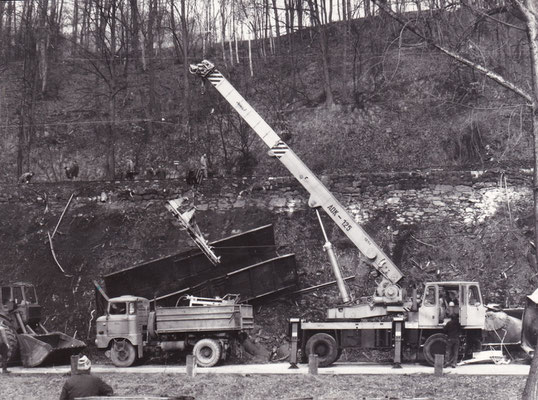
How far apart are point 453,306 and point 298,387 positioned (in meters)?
5.34

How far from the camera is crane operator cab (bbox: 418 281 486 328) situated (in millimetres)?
18391

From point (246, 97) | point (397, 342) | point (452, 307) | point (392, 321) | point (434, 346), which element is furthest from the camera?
point (246, 97)

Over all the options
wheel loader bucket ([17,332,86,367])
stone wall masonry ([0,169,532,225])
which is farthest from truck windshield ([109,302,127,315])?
stone wall masonry ([0,169,532,225])

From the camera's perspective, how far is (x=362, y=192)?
2662 cm

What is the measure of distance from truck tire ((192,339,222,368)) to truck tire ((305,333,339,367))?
2200 millimetres

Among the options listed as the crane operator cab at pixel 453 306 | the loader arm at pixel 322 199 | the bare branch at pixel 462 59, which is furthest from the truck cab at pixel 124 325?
the bare branch at pixel 462 59

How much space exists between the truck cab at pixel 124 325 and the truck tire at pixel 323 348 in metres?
4.43

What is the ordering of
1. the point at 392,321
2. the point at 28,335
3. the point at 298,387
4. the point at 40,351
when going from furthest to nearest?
the point at 28,335, the point at 40,351, the point at 392,321, the point at 298,387

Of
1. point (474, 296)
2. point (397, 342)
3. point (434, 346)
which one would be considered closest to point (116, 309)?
point (397, 342)

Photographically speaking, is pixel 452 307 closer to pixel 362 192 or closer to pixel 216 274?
pixel 216 274

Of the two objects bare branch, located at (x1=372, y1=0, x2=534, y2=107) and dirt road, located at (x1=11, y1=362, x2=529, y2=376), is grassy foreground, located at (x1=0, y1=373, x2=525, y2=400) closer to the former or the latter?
dirt road, located at (x1=11, y1=362, x2=529, y2=376)

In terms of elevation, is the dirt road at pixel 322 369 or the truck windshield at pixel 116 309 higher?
the truck windshield at pixel 116 309

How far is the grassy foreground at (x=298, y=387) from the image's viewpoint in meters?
14.1

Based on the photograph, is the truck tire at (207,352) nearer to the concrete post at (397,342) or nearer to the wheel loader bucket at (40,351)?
the wheel loader bucket at (40,351)
